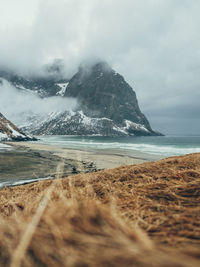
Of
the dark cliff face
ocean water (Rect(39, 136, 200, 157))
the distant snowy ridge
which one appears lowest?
ocean water (Rect(39, 136, 200, 157))

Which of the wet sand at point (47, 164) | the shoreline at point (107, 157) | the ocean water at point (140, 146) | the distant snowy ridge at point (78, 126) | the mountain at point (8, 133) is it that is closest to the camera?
the wet sand at point (47, 164)

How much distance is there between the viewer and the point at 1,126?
4331cm

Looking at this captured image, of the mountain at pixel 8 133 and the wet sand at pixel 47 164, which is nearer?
the wet sand at pixel 47 164

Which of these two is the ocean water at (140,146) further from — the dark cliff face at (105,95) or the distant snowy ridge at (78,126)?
the dark cliff face at (105,95)

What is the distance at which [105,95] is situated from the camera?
176750 millimetres

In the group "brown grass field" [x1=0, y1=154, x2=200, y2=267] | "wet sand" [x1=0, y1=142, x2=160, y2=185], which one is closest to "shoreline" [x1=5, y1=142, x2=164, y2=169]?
"wet sand" [x1=0, y1=142, x2=160, y2=185]

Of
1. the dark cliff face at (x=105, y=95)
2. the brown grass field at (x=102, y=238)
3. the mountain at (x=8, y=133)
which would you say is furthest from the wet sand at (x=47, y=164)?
the dark cliff face at (x=105, y=95)

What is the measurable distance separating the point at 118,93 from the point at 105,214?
187969 mm

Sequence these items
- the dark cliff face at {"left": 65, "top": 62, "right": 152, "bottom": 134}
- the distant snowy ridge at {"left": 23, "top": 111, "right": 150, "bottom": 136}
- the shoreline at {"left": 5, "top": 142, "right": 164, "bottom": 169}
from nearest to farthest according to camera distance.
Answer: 1. the shoreline at {"left": 5, "top": 142, "right": 164, "bottom": 169}
2. the distant snowy ridge at {"left": 23, "top": 111, "right": 150, "bottom": 136}
3. the dark cliff face at {"left": 65, "top": 62, "right": 152, "bottom": 134}

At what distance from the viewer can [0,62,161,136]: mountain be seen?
152m

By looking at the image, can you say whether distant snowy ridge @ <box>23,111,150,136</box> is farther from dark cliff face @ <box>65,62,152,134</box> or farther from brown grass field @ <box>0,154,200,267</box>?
brown grass field @ <box>0,154,200,267</box>

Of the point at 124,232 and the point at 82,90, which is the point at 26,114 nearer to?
the point at 82,90

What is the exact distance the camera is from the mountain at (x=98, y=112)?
15238cm

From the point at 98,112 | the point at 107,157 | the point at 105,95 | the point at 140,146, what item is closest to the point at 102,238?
the point at 107,157
